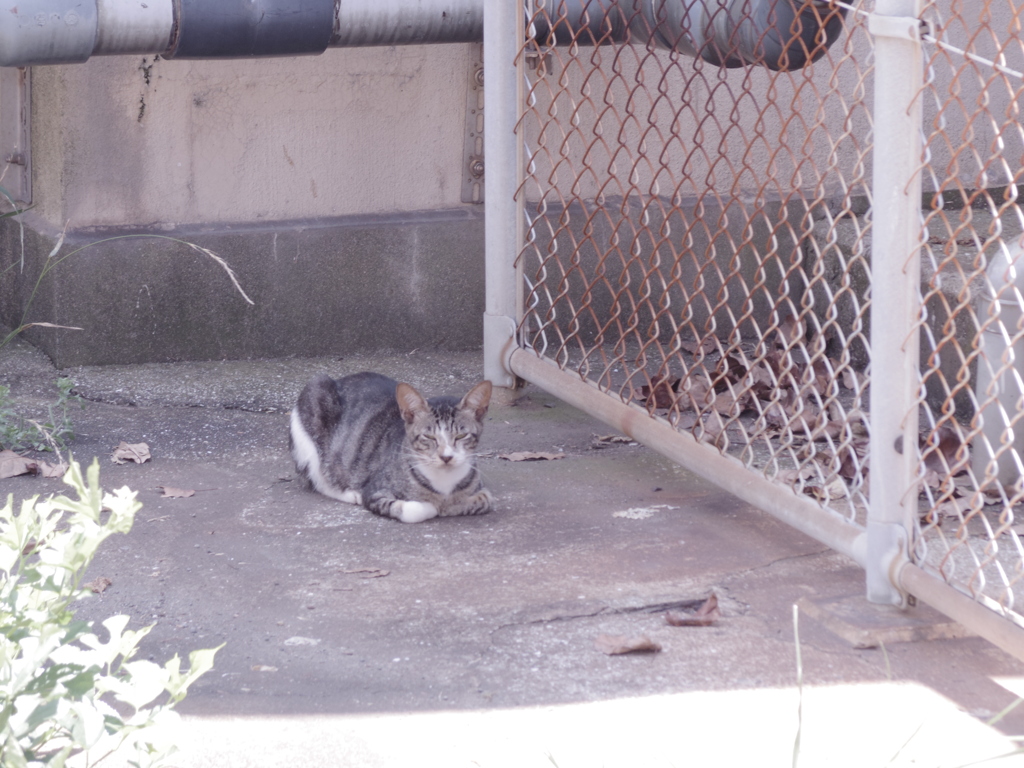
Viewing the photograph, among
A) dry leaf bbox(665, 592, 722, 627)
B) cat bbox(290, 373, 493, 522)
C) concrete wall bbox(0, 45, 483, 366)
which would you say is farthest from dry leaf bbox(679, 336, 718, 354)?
dry leaf bbox(665, 592, 722, 627)

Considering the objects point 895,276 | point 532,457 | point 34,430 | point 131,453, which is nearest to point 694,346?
point 532,457

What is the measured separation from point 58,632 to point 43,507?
21cm

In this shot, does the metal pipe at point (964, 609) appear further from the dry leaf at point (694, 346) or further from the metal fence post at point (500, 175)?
the dry leaf at point (694, 346)

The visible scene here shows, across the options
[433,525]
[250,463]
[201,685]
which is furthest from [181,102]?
[201,685]

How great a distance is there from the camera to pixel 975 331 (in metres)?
4.41

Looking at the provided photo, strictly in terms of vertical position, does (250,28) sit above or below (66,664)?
above

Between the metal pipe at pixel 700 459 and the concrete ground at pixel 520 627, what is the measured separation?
Answer: 6.6 inches

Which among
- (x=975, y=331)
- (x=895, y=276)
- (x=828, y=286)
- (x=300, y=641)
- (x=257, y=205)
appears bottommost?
(x=300, y=641)

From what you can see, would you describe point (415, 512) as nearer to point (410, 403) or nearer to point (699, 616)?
point (410, 403)

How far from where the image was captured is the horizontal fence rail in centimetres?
265

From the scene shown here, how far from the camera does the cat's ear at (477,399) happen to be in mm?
3801

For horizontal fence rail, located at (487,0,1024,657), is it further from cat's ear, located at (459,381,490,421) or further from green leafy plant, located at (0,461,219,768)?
green leafy plant, located at (0,461,219,768)

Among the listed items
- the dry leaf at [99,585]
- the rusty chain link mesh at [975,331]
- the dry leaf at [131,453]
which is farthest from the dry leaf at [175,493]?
the rusty chain link mesh at [975,331]

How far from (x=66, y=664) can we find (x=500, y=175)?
348 cm
